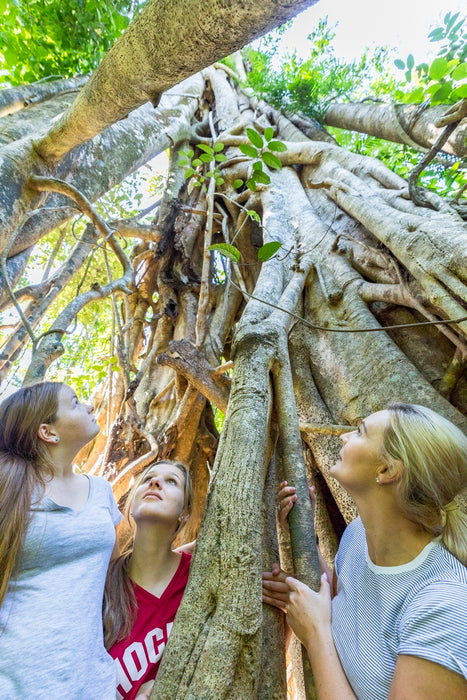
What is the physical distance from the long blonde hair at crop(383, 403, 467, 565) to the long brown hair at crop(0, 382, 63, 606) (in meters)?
1.12

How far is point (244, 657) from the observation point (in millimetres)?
879

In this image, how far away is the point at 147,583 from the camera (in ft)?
4.55

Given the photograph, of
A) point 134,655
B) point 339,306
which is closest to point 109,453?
point 134,655

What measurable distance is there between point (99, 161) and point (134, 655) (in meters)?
3.34

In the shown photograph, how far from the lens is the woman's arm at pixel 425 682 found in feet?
2.23

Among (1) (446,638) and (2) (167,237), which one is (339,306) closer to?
(1) (446,638)

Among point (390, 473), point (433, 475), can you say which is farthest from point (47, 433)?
point (433, 475)

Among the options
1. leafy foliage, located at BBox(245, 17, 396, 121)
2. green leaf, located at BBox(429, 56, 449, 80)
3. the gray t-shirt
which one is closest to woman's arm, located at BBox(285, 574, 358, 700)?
the gray t-shirt

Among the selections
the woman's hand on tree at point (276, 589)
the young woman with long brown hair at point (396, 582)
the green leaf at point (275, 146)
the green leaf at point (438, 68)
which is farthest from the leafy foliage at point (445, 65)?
the woman's hand on tree at point (276, 589)

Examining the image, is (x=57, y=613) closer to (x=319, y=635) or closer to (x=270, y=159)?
(x=319, y=635)

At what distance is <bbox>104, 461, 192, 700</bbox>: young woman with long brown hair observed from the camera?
117 centimetres

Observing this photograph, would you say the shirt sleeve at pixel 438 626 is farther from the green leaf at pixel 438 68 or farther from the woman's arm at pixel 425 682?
the green leaf at pixel 438 68

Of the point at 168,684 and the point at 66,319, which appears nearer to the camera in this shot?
the point at 168,684

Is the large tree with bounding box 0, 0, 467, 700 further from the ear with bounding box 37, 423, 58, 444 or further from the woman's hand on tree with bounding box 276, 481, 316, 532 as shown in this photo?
the ear with bounding box 37, 423, 58, 444
